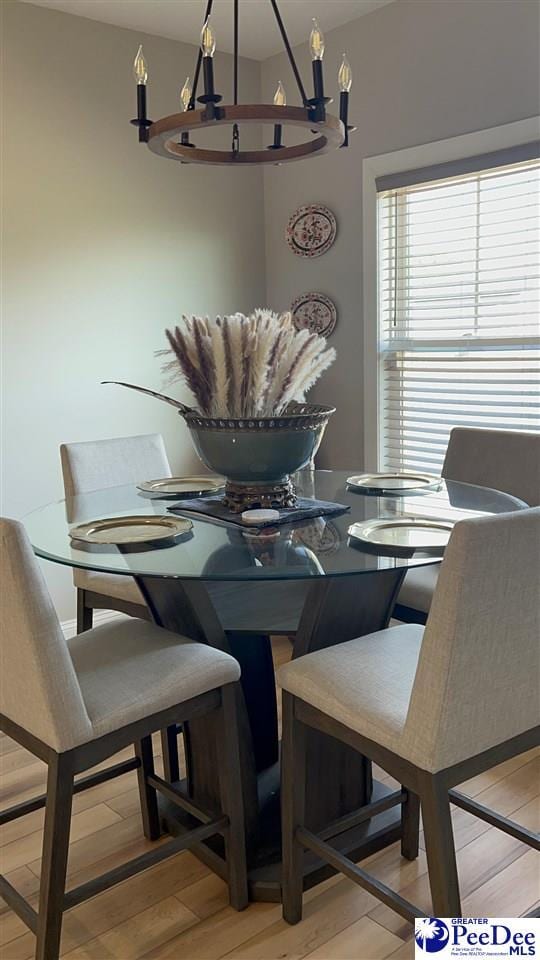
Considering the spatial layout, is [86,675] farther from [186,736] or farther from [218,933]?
[218,933]

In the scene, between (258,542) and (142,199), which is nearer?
(258,542)

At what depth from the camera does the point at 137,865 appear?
178cm

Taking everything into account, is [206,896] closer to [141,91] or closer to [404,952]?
[404,952]

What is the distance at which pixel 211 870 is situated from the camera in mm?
2100

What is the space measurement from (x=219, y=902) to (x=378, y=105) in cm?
304

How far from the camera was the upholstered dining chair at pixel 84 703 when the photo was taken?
5.18 feet

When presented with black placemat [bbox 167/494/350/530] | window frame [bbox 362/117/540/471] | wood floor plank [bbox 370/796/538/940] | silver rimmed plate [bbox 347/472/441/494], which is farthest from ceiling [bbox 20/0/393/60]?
wood floor plank [bbox 370/796/538/940]

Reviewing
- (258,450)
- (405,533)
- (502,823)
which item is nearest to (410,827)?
(502,823)

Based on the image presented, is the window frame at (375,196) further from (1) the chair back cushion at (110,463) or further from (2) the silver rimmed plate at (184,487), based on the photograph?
(2) the silver rimmed plate at (184,487)

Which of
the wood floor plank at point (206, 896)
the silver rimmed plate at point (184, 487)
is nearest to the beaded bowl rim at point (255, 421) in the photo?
the silver rimmed plate at point (184, 487)

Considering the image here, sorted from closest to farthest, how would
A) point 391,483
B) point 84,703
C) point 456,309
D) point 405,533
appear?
point 84,703 → point 405,533 → point 391,483 → point 456,309

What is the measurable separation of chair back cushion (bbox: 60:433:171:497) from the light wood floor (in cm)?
109

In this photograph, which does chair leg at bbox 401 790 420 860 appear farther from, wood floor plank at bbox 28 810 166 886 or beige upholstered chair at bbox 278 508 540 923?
wood floor plank at bbox 28 810 166 886

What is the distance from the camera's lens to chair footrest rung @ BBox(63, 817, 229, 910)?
1684 millimetres
